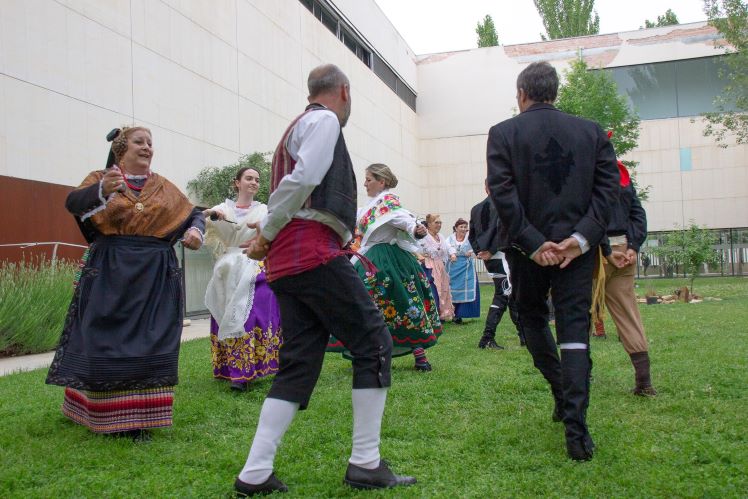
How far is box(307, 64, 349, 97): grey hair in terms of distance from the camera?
10.1 ft

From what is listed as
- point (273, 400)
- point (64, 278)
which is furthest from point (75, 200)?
point (64, 278)

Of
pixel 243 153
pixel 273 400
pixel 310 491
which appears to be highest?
pixel 243 153

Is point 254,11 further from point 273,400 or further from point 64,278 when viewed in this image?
point 273,400

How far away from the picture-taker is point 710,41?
90.7 ft

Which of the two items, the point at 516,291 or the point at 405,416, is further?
the point at 405,416

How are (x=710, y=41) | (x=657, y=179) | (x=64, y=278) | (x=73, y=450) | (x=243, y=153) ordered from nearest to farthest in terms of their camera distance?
(x=73, y=450), (x=64, y=278), (x=243, y=153), (x=710, y=41), (x=657, y=179)

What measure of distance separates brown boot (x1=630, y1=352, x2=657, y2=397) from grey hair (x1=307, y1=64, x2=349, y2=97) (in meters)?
2.78

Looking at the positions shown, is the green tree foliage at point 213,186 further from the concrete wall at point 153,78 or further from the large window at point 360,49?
the large window at point 360,49

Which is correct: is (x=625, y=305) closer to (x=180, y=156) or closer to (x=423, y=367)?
(x=423, y=367)

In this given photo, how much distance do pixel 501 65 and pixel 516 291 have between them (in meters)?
28.3

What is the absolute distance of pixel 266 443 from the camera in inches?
111

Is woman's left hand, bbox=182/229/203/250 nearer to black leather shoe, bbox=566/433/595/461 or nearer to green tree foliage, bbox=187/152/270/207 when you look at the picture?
black leather shoe, bbox=566/433/595/461

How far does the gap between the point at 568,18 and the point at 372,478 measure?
1463 inches

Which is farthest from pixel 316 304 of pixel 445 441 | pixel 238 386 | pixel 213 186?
pixel 213 186
